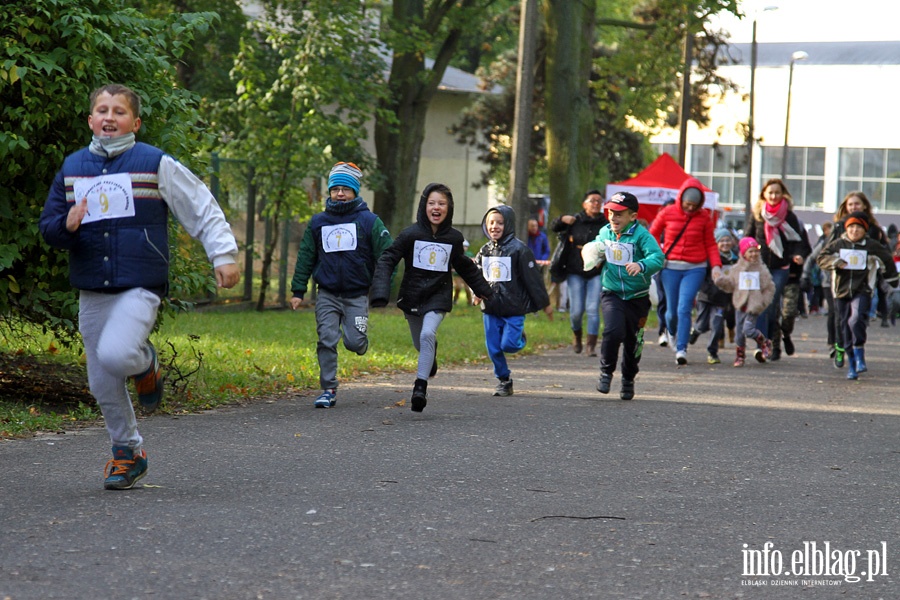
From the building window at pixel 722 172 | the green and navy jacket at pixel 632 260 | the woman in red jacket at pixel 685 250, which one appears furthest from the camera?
the building window at pixel 722 172

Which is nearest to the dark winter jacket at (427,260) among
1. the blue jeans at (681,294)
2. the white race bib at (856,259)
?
the blue jeans at (681,294)

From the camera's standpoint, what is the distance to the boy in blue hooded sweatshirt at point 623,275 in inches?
435

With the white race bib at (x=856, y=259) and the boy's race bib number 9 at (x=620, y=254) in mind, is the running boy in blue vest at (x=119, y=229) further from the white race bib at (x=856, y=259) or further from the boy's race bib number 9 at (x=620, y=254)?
the white race bib at (x=856, y=259)

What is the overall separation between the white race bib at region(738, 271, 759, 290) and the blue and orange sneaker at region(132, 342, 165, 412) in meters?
10.0

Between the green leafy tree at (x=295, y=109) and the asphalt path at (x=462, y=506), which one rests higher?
the green leafy tree at (x=295, y=109)

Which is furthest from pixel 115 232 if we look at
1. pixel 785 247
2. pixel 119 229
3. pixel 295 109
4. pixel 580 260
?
pixel 295 109

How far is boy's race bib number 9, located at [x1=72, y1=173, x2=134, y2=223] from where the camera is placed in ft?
20.4

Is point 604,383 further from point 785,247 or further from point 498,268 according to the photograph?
point 785,247

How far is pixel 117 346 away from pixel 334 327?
4224 mm

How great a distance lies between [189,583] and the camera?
480cm

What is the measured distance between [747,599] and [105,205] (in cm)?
329

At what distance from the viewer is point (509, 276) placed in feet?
37.6

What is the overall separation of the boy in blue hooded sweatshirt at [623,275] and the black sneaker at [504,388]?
86cm

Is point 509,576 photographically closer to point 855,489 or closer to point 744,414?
point 855,489
